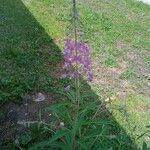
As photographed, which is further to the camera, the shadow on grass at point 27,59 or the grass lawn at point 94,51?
the grass lawn at point 94,51

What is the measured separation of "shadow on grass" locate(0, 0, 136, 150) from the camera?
553 centimetres

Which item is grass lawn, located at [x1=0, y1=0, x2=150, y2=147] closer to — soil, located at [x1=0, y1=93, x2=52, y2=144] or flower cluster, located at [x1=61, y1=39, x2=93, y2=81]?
soil, located at [x1=0, y1=93, x2=52, y2=144]

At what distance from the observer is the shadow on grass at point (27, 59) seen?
553cm

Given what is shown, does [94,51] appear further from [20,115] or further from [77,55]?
[77,55]

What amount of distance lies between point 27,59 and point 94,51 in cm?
132

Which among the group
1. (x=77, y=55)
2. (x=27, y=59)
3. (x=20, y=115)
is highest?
(x=77, y=55)

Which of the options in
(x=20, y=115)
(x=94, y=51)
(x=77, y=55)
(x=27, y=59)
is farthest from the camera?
(x=94, y=51)

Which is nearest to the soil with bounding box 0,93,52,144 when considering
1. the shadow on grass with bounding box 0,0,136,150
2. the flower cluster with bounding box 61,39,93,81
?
the shadow on grass with bounding box 0,0,136,150

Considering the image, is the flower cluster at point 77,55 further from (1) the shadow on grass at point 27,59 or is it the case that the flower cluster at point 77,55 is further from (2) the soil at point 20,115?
(2) the soil at point 20,115

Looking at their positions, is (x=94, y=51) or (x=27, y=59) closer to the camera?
(x=27, y=59)

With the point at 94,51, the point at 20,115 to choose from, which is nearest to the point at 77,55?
the point at 20,115

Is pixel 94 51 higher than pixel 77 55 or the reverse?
the reverse

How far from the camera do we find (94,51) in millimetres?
7207

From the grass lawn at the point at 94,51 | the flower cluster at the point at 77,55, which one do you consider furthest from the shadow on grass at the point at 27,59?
the flower cluster at the point at 77,55
